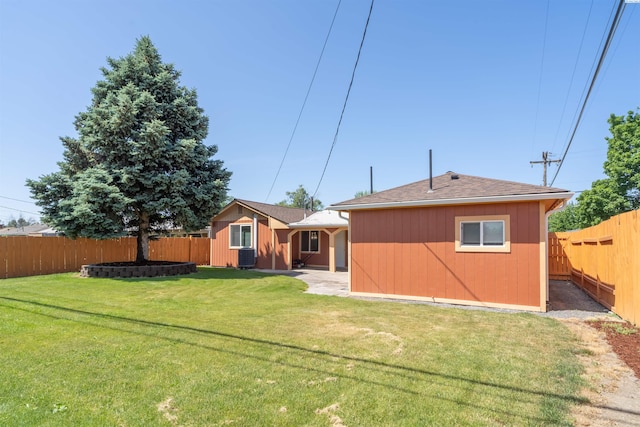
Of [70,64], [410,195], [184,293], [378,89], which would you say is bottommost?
[184,293]

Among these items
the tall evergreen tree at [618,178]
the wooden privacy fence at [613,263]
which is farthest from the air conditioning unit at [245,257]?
the tall evergreen tree at [618,178]

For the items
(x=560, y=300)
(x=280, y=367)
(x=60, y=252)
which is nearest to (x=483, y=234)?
(x=560, y=300)

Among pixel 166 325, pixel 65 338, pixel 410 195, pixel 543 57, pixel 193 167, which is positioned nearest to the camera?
pixel 65 338

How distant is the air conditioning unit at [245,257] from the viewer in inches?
680

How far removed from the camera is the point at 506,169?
2064cm

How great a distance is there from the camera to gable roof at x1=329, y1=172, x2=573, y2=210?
24.9 feet

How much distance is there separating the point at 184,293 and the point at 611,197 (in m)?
28.7

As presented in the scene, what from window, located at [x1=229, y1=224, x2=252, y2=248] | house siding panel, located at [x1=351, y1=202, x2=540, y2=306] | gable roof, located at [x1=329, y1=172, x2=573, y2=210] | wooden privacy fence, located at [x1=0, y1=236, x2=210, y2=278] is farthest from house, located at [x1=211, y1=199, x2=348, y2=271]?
house siding panel, located at [x1=351, y1=202, x2=540, y2=306]

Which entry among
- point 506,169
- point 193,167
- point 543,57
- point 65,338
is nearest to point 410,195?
point 543,57

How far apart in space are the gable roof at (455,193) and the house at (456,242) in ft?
0.07

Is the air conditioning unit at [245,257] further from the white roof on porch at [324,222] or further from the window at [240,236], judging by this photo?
the white roof on porch at [324,222]

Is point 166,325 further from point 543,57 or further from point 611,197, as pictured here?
point 611,197

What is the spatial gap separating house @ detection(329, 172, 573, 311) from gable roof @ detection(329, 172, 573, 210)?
0.02 m

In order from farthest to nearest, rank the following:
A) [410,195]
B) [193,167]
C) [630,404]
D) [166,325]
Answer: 1. [193,167]
2. [410,195]
3. [166,325]
4. [630,404]
